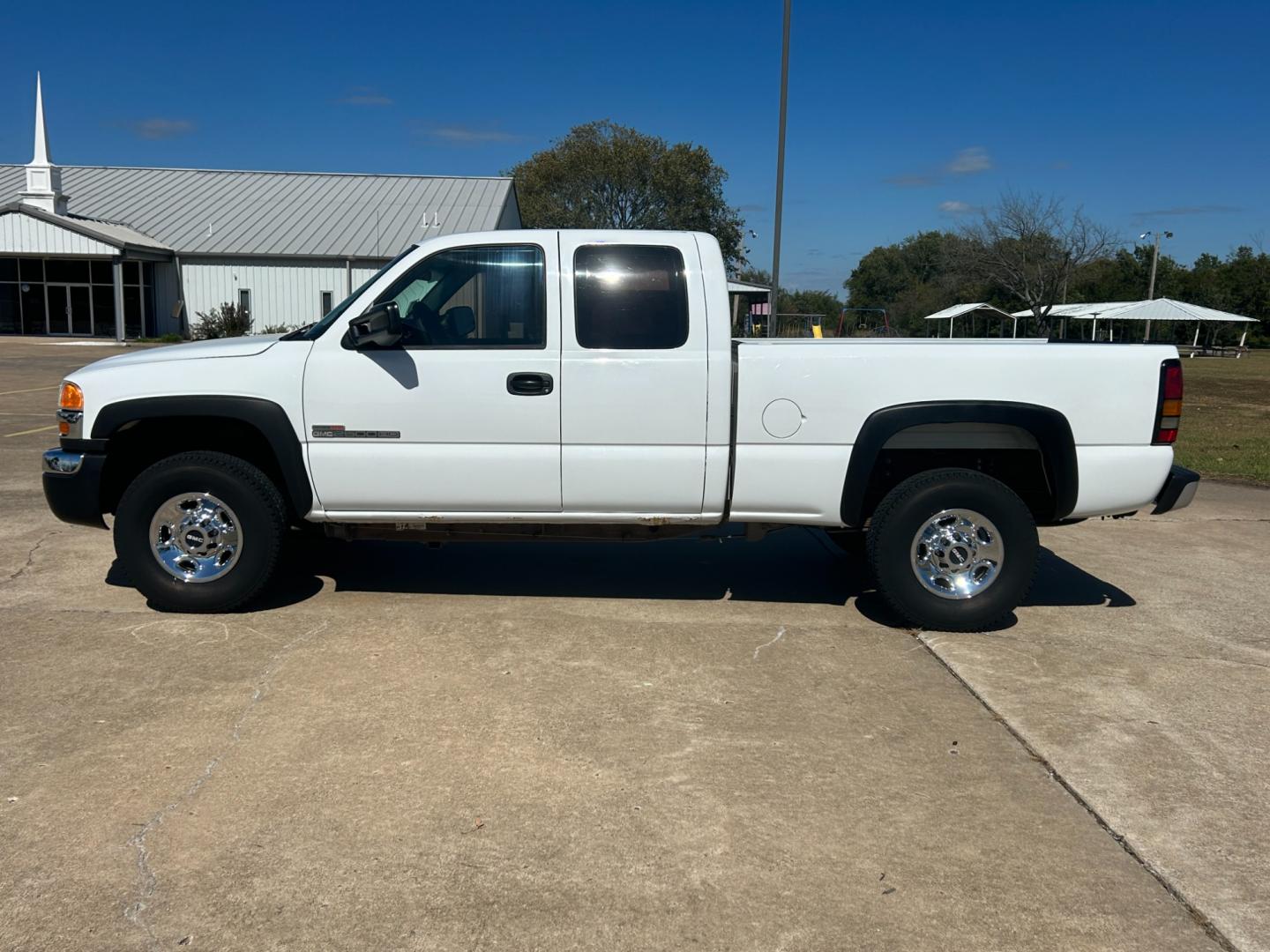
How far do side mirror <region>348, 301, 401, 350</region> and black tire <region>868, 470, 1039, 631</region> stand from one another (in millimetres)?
2717

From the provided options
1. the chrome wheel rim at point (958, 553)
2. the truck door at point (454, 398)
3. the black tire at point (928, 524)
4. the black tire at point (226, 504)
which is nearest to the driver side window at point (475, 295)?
the truck door at point (454, 398)

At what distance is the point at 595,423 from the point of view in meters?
5.46

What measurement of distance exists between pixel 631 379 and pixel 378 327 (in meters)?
1.31

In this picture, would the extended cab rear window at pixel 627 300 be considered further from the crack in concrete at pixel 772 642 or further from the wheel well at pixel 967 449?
the crack in concrete at pixel 772 642

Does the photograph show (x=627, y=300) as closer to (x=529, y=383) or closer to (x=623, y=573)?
(x=529, y=383)

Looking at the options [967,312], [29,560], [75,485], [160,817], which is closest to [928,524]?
[160,817]

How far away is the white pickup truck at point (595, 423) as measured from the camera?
5.42 meters

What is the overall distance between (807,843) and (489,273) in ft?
11.2

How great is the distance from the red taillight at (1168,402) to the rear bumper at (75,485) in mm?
5545

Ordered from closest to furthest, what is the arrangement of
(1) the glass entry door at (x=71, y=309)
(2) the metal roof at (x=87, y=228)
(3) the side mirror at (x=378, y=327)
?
(3) the side mirror at (x=378, y=327) → (2) the metal roof at (x=87, y=228) → (1) the glass entry door at (x=71, y=309)

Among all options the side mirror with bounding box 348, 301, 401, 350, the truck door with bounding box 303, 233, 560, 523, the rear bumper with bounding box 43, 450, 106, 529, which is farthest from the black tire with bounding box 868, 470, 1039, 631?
the rear bumper with bounding box 43, 450, 106, 529

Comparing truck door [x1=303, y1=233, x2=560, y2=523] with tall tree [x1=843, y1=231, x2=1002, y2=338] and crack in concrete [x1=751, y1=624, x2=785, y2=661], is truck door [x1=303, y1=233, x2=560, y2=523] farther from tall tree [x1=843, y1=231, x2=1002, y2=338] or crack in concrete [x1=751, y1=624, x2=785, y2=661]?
tall tree [x1=843, y1=231, x2=1002, y2=338]

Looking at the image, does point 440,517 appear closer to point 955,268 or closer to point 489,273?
point 489,273

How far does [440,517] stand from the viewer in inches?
220
